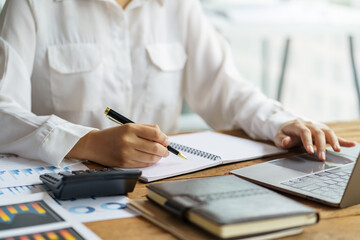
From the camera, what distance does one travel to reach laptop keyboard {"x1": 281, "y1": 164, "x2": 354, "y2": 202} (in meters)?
0.88

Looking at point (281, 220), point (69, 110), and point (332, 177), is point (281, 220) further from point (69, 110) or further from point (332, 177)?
point (69, 110)

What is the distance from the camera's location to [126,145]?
1023 mm

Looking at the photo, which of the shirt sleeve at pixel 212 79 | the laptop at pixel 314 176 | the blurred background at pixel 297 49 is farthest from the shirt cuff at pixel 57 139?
the blurred background at pixel 297 49

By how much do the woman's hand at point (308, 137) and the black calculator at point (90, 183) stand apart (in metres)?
0.45

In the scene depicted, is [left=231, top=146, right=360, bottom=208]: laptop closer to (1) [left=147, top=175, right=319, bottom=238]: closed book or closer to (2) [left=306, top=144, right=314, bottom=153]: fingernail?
(2) [left=306, top=144, right=314, bottom=153]: fingernail

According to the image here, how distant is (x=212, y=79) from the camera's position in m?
1.70

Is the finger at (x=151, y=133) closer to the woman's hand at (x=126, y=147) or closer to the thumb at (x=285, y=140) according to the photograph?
the woman's hand at (x=126, y=147)

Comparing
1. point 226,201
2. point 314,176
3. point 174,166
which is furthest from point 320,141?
point 226,201

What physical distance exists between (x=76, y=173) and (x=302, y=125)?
23.6 inches

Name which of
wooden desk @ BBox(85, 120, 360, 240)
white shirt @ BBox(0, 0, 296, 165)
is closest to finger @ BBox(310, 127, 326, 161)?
white shirt @ BBox(0, 0, 296, 165)

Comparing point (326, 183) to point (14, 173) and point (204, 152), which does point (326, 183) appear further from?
point (14, 173)

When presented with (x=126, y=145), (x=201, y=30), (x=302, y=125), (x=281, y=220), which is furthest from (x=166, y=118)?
(x=281, y=220)

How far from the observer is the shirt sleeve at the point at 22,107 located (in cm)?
107

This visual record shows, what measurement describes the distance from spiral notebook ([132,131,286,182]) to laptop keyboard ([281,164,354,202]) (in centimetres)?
19
